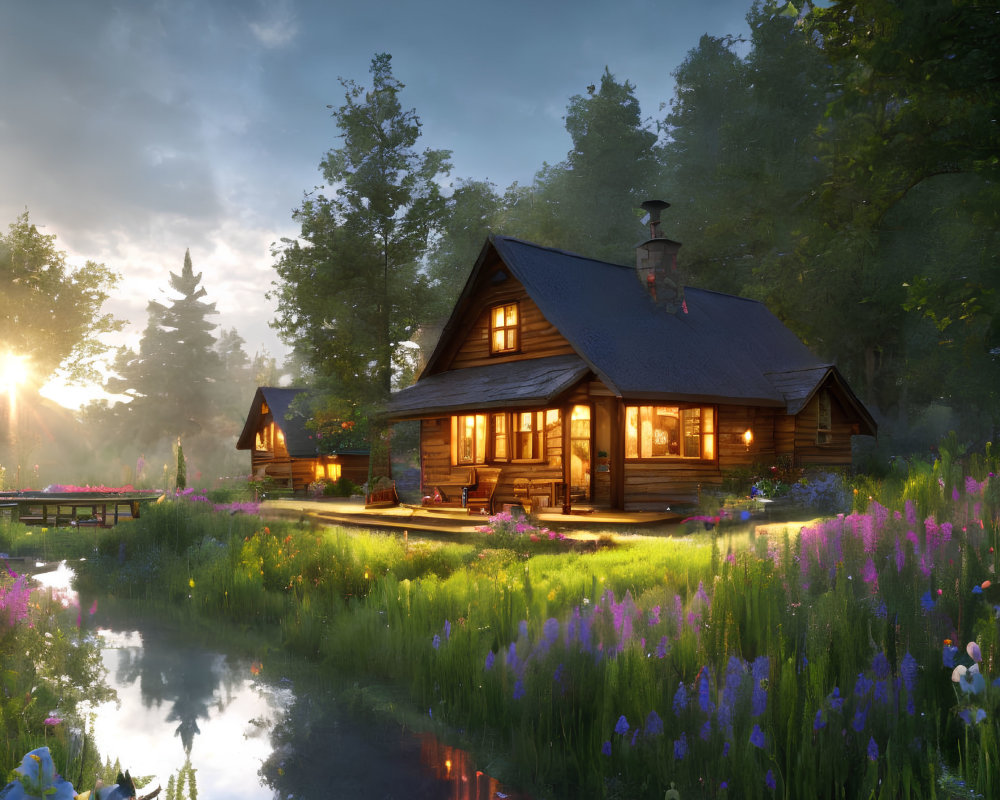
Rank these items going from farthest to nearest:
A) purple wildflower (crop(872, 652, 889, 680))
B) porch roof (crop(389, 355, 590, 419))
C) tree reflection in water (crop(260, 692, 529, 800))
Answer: porch roof (crop(389, 355, 590, 419)) → tree reflection in water (crop(260, 692, 529, 800)) → purple wildflower (crop(872, 652, 889, 680))

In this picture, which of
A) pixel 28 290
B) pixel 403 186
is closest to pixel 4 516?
pixel 403 186

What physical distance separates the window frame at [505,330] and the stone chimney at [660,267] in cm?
498

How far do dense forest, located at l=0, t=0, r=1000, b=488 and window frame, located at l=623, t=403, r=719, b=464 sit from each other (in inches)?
198

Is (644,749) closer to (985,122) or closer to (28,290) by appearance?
(985,122)

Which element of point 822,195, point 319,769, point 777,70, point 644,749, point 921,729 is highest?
point 777,70

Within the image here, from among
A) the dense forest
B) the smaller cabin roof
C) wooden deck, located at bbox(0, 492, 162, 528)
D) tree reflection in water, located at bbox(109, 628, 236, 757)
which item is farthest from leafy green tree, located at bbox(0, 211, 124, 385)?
tree reflection in water, located at bbox(109, 628, 236, 757)

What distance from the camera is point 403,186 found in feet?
91.1

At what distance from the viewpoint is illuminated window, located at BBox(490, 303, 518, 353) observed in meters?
23.3

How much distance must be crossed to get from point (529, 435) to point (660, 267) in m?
7.94

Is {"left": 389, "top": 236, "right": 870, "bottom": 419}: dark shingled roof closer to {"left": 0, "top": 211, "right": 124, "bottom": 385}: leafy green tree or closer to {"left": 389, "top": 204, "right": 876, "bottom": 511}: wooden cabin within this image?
{"left": 389, "top": 204, "right": 876, "bottom": 511}: wooden cabin

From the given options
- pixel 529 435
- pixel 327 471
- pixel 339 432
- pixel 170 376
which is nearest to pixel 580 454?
pixel 529 435

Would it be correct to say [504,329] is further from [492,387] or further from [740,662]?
[740,662]

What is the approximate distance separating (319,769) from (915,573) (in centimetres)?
421

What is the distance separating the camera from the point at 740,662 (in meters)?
4.55
